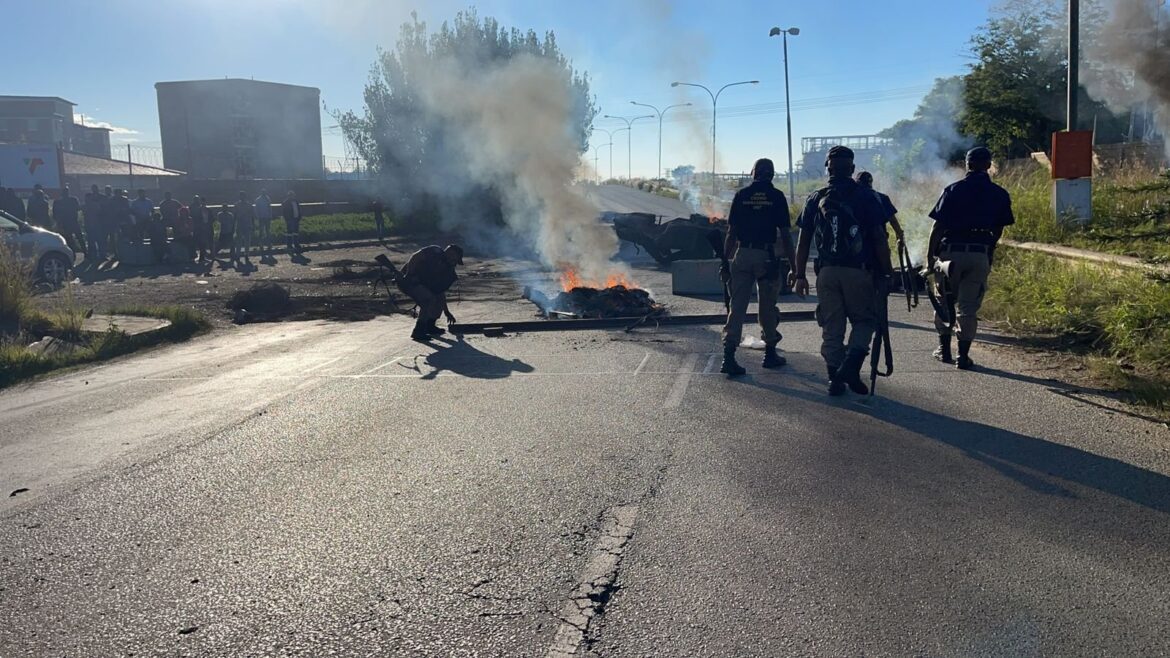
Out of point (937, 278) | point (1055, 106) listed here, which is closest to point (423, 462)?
point (937, 278)

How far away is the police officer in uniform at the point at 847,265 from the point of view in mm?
6465

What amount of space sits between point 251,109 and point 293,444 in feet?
179

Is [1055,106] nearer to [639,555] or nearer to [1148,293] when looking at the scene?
[1148,293]

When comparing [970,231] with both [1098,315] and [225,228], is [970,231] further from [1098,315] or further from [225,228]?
[225,228]

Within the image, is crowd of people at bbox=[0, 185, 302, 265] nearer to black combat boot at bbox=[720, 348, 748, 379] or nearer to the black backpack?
black combat boot at bbox=[720, 348, 748, 379]

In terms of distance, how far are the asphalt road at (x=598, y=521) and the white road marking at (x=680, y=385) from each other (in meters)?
0.05

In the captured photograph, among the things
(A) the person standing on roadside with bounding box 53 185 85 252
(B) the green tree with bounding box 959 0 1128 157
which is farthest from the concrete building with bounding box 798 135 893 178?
(A) the person standing on roadside with bounding box 53 185 85 252

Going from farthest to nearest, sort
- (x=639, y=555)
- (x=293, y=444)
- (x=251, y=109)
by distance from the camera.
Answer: (x=251, y=109) → (x=293, y=444) → (x=639, y=555)

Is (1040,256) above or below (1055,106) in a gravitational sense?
below

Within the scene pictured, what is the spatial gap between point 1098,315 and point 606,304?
18.6 ft

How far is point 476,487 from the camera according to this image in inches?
193

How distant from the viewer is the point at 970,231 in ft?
24.6

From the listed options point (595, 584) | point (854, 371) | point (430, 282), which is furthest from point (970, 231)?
point (430, 282)

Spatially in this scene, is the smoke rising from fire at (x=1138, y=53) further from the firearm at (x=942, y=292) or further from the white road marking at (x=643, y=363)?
the white road marking at (x=643, y=363)
